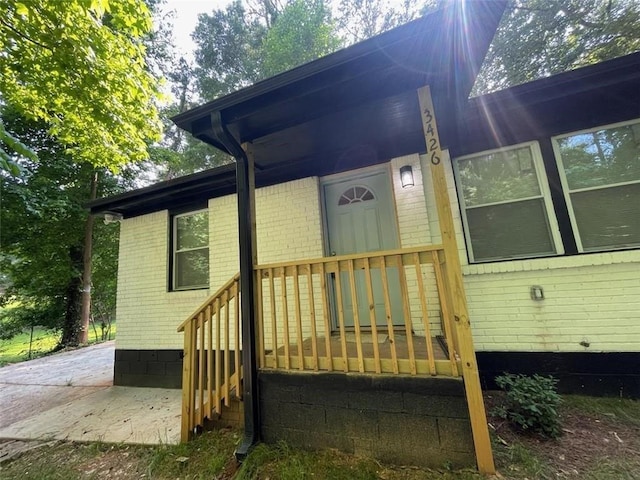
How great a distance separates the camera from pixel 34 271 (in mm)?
8898

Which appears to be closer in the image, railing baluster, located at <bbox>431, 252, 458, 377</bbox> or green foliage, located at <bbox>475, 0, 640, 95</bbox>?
railing baluster, located at <bbox>431, 252, 458, 377</bbox>

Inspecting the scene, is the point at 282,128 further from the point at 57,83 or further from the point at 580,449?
the point at 57,83

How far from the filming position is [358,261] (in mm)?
2297

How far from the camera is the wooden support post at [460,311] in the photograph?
1854 millimetres

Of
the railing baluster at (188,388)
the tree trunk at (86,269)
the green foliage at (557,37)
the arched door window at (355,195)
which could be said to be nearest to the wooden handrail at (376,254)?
the railing baluster at (188,388)


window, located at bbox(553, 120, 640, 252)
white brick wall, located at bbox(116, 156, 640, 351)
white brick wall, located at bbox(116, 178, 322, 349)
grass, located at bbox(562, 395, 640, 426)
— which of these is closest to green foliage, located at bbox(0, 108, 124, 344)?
white brick wall, located at bbox(116, 178, 322, 349)

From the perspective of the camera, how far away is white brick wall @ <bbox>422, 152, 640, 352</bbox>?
272cm

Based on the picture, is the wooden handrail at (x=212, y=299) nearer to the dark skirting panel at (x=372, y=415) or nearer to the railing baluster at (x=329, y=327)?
the railing baluster at (x=329, y=327)

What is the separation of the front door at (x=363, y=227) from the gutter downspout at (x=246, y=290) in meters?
1.47

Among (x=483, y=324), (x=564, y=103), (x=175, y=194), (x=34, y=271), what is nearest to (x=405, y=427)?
(x=483, y=324)

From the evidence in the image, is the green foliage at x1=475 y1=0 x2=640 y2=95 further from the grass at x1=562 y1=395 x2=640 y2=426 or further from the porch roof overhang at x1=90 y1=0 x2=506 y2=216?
the grass at x1=562 y1=395 x2=640 y2=426

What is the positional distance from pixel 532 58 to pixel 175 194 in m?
9.76

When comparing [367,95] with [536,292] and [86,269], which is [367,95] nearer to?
[536,292]

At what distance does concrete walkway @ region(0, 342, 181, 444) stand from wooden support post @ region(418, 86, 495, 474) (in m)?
2.71
